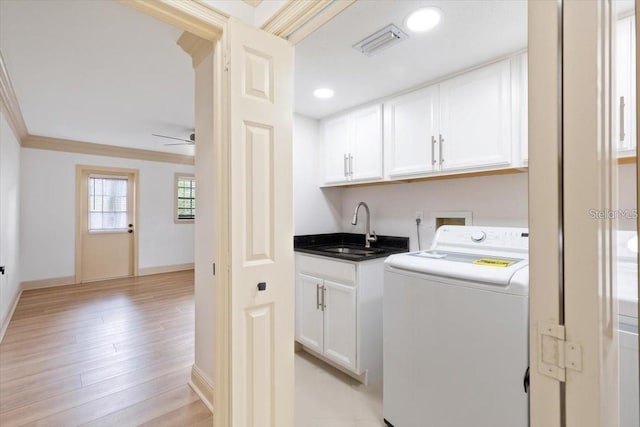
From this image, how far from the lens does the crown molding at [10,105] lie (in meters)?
2.43

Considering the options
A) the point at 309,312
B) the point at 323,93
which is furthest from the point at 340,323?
the point at 323,93

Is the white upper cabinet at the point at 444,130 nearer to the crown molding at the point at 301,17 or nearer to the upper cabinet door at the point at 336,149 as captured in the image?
the upper cabinet door at the point at 336,149

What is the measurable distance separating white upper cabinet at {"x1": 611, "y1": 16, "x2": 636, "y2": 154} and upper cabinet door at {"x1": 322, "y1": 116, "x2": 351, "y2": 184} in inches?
86.7

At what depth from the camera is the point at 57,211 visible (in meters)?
4.73

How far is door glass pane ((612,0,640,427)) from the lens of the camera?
0.51 metres

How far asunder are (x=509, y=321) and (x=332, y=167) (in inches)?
78.7

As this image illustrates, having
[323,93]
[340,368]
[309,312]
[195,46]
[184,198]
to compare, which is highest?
[195,46]

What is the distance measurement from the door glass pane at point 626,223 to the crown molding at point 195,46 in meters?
1.91

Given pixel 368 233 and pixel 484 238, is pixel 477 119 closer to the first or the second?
pixel 484 238

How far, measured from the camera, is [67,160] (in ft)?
15.7

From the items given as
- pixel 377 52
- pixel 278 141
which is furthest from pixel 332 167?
pixel 278 141

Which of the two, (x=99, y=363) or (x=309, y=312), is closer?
(x=99, y=363)

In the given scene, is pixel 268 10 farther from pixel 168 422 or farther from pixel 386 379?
pixel 168 422

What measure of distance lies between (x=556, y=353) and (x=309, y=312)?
6.86 feet
